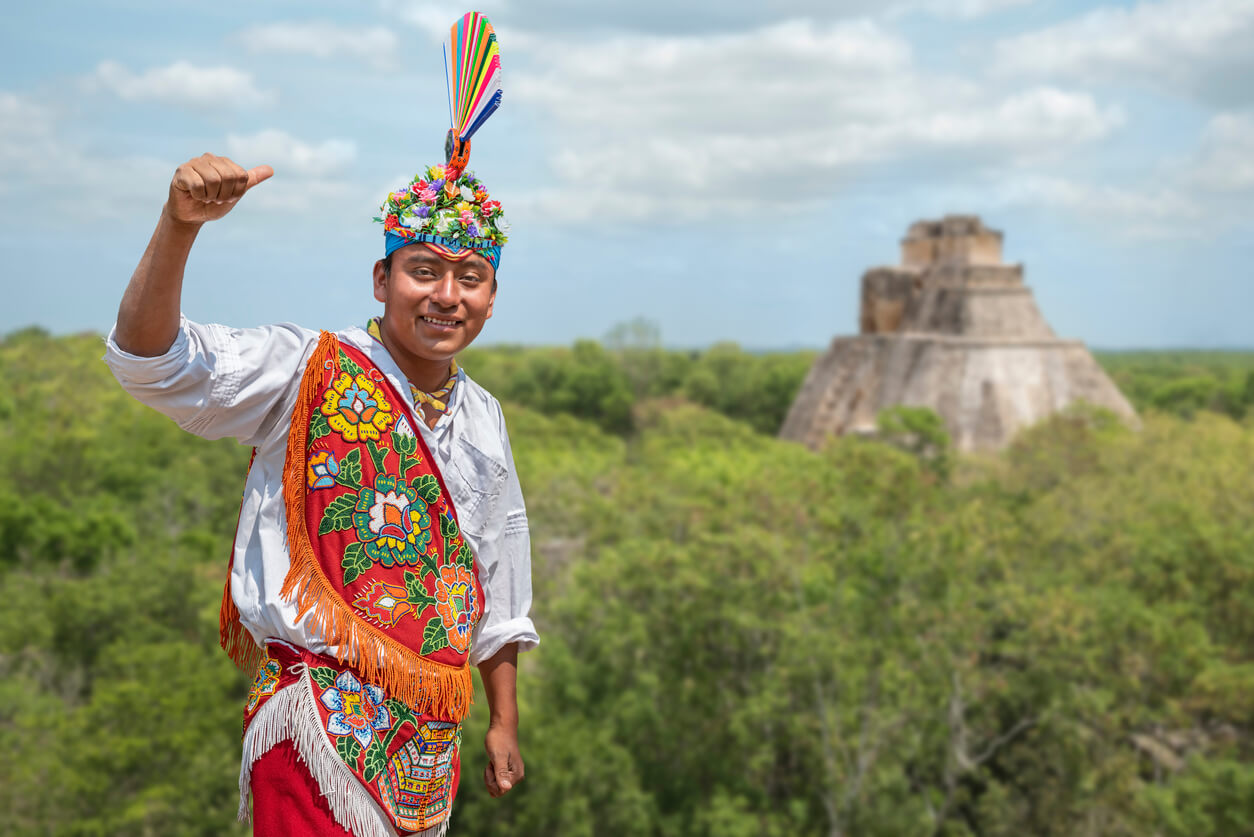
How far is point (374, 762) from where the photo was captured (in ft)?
7.45

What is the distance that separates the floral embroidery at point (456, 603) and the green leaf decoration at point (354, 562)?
188 millimetres

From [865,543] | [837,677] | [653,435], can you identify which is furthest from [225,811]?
[653,435]

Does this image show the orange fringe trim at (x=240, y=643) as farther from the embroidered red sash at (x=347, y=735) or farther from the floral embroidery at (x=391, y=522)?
the floral embroidery at (x=391, y=522)

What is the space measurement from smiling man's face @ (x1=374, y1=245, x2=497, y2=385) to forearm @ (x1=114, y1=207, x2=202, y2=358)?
553 millimetres

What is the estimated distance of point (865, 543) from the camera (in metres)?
14.8

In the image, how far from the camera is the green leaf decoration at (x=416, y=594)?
238cm

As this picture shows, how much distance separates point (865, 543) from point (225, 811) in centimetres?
911

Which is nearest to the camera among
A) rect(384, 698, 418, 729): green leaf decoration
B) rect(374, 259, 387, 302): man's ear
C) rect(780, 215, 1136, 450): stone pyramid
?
rect(384, 698, 418, 729): green leaf decoration

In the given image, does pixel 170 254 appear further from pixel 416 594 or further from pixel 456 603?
pixel 456 603

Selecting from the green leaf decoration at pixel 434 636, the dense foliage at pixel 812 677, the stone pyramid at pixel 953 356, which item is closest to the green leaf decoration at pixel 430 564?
the green leaf decoration at pixel 434 636

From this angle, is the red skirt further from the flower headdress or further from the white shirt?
the flower headdress

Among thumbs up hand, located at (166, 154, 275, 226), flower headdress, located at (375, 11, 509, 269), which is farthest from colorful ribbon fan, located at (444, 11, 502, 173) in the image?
thumbs up hand, located at (166, 154, 275, 226)

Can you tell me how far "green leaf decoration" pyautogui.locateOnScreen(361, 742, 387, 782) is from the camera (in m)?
2.25

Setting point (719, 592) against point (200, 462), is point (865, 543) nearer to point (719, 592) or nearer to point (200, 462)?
point (719, 592)
